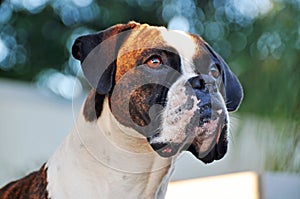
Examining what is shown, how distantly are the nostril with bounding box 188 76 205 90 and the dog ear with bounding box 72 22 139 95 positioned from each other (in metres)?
0.20

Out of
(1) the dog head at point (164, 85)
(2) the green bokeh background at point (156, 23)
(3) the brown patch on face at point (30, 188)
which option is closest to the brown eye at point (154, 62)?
(1) the dog head at point (164, 85)

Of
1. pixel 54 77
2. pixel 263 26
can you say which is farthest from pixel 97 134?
pixel 54 77

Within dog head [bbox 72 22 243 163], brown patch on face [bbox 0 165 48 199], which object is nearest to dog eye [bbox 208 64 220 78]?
dog head [bbox 72 22 243 163]

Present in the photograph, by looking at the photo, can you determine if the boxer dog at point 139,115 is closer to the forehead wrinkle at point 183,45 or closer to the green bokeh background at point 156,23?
the forehead wrinkle at point 183,45

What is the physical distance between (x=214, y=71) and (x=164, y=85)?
0.44ft

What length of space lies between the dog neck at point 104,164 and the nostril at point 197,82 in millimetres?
209

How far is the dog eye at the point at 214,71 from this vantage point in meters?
1.26

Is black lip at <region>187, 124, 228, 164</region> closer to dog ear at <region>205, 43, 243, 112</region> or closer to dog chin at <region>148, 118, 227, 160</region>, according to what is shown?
dog chin at <region>148, 118, 227, 160</region>

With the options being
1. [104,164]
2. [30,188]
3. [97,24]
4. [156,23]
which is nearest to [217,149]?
[104,164]

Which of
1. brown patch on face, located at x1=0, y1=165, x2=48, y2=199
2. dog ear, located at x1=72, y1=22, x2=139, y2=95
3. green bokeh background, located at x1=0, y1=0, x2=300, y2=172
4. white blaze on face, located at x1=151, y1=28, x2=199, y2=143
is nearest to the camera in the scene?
white blaze on face, located at x1=151, y1=28, x2=199, y2=143

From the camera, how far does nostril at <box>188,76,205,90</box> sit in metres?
1.16

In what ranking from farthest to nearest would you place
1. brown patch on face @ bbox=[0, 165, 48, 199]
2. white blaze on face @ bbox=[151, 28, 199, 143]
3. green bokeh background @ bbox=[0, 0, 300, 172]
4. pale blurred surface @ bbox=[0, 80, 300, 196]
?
pale blurred surface @ bbox=[0, 80, 300, 196], green bokeh background @ bbox=[0, 0, 300, 172], brown patch on face @ bbox=[0, 165, 48, 199], white blaze on face @ bbox=[151, 28, 199, 143]

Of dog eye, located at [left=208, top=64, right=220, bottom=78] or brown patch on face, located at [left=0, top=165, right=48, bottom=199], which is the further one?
brown patch on face, located at [left=0, top=165, right=48, bottom=199]

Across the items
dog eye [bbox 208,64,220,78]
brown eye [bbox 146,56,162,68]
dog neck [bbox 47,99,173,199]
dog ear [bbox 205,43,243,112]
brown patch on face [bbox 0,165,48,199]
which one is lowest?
brown patch on face [bbox 0,165,48,199]
